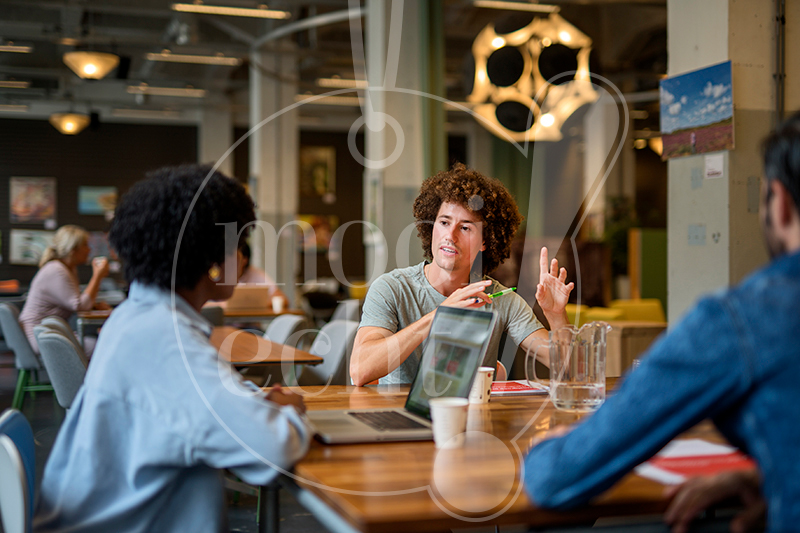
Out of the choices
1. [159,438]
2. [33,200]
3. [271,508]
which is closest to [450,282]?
[271,508]

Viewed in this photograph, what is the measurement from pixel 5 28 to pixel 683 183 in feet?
31.9

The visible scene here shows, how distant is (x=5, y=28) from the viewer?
1016cm

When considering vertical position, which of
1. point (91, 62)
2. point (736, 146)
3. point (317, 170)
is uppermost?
point (317, 170)

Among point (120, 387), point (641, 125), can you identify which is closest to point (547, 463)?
point (120, 387)

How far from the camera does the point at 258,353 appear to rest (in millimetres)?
3938

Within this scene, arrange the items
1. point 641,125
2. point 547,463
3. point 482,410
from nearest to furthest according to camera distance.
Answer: point 547,463 < point 482,410 < point 641,125

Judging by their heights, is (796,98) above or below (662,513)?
above

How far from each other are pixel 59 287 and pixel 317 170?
11.4 metres

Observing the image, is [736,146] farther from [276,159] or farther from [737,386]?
[276,159]

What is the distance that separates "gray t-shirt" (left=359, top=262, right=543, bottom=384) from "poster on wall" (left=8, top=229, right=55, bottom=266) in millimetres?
13737

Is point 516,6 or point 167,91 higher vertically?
point 167,91

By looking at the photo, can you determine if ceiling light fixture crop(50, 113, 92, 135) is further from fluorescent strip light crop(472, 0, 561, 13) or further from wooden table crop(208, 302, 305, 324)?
fluorescent strip light crop(472, 0, 561, 13)

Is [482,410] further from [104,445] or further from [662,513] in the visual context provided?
[104,445]

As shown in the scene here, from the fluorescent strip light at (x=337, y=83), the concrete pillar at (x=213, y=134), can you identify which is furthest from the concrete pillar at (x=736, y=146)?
the concrete pillar at (x=213, y=134)
